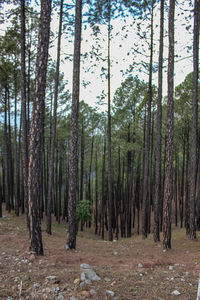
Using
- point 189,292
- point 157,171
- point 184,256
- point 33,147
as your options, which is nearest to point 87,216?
point 157,171

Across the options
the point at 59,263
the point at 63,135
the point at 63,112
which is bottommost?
the point at 59,263

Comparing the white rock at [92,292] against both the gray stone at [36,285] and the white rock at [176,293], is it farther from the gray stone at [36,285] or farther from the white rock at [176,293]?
the white rock at [176,293]

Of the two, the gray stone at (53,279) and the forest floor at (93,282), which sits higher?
the gray stone at (53,279)

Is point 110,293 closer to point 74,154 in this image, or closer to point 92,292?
point 92,292

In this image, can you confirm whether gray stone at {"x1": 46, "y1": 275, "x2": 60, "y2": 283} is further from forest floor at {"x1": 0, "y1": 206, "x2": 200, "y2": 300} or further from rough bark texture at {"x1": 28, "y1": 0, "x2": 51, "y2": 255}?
rough bark texture at {"x1": 28, "y1": 0, "x2": 51, "y2": 255}

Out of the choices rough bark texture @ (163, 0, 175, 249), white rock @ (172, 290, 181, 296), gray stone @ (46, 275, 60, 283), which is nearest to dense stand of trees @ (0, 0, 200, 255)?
rough bark texture @ (163, 0, 175, 249)

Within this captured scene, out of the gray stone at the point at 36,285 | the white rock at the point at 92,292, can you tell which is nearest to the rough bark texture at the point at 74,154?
the gray stone at the point at 36,285

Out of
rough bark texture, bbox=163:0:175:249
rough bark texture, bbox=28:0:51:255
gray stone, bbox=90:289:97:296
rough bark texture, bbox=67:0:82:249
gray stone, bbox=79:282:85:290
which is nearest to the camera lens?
gray stone, bbox=90:289:97:296

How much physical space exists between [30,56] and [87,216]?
35.6 feet

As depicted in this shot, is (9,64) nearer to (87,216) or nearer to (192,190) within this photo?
(87,216)

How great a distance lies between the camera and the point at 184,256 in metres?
6.86

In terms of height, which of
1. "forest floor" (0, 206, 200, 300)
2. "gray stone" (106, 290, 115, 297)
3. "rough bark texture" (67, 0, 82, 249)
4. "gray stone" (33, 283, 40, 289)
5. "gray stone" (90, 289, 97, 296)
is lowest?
"forest floor" (0, 206, 200, 300)

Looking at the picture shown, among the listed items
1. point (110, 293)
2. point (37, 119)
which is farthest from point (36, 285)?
point (37, 119)

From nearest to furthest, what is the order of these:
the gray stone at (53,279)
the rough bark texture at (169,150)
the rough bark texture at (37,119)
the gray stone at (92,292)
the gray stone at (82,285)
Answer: the gray stone at (92,292) < the gray stone at (82,285) < the gray stone at (53,279) < the rough bark texture at (37,119) < the rough bark texture at (169,150)
